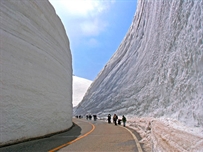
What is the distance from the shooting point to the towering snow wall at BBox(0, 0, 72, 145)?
27.3 ft

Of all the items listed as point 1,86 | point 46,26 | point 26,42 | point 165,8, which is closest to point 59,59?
point 46,26

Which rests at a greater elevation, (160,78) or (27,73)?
(160,78)

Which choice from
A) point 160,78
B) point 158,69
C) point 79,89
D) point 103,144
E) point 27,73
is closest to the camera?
point 103,144

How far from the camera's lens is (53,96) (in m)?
13.4

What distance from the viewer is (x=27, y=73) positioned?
993cm

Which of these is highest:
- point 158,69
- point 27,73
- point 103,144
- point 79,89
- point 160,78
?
point 79,89

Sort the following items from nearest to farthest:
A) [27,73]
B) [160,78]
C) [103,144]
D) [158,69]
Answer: [103,144]
[27,73]
[160,78]
[158,69]

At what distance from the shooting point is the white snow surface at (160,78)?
5.98m

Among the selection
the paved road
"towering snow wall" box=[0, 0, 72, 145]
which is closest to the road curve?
the paved road

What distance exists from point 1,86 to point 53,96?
5620mm

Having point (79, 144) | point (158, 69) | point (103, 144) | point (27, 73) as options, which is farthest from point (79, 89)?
point (103, 144)

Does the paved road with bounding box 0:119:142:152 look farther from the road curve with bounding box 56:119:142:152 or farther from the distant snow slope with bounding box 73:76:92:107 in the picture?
the distant snow slope with bounding box 73:76:92:107

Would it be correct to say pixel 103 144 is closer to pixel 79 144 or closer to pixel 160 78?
pixel 79 144

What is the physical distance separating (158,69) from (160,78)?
1.85 meters
